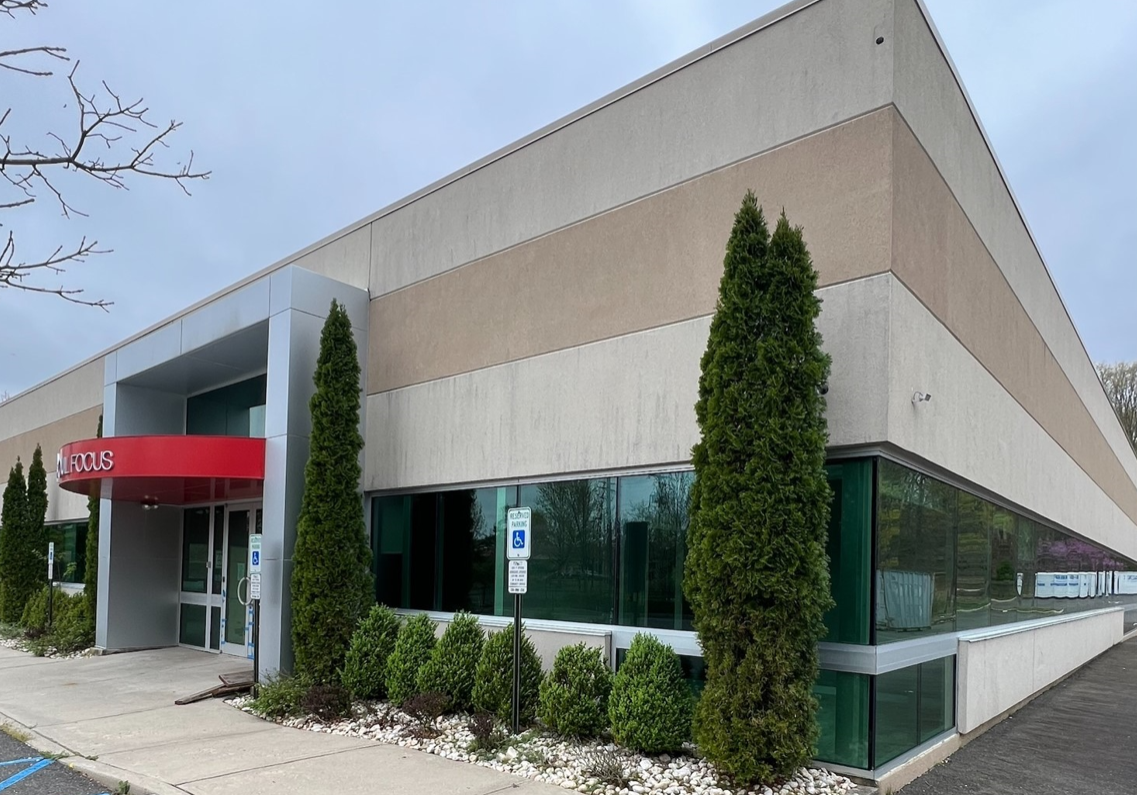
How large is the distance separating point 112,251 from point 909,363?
6662 millimetres

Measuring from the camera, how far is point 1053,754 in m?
9.80

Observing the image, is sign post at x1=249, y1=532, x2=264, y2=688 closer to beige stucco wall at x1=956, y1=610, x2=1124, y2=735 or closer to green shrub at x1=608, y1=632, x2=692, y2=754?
green shrub at x1=608, y1=632, x2=692, y2=754

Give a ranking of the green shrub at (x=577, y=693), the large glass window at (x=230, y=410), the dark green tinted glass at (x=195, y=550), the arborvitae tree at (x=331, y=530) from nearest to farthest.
Result: the green shrub at (x=577, y=693) → the arborvitae tree at (x=331, y=530) → the large glass window at (x=230, y=410) → the dark green tinted glass at (x=195, y=550)

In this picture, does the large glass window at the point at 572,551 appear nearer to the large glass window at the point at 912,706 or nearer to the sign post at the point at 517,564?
the sign post at the point at 517,564

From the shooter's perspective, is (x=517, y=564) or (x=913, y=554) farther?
(x=517, y=564)

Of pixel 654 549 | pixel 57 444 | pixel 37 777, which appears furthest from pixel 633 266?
pixel 57 444

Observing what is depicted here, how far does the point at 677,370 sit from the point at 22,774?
728 cm

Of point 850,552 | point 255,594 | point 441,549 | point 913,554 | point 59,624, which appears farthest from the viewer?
point 59,624

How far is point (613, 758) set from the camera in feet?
26.9

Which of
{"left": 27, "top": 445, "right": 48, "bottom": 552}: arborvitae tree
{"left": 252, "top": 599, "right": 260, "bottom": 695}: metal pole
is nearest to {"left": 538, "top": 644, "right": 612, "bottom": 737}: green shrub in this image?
{"left": 252, "top": 599, "right": 260, "bottom": 695}: metal pole

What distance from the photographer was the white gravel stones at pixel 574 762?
758 cm

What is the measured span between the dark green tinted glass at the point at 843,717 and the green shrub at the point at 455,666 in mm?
3899

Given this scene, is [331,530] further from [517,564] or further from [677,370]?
[677,370]

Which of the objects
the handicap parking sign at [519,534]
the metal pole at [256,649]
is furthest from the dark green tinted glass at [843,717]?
the metal pole at [256,649]
